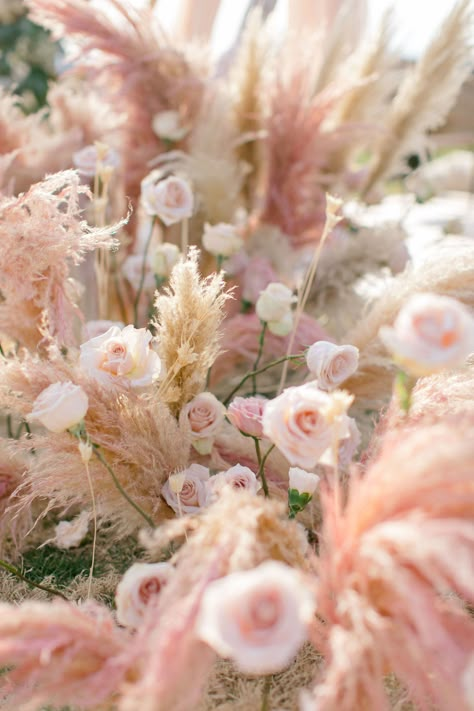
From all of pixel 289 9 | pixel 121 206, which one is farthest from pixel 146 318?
pixel 289 9

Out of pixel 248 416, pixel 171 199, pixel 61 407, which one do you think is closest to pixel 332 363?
pixel 248 416

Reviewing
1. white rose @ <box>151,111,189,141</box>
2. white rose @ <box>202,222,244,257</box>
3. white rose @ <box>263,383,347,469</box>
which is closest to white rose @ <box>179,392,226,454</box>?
white rose @ <box>263,383,347,469</box>

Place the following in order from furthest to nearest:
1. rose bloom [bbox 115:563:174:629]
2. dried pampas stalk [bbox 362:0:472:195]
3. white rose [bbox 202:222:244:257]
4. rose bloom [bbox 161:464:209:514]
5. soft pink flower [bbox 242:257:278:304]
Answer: dried pampas stalk [bbox 362:0:472:195] → soft pink flower [bbox 242:257:278:304] → white rose [bbox 202:222:244:257] → rose bloom [bbox 161:464:209:514] → rose bloom [bbox 115:563:174:629]

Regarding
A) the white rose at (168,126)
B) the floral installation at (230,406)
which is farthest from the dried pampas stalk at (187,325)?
the white rose at (168,126)

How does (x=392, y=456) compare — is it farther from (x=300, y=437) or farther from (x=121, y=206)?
(x=121, y=206)

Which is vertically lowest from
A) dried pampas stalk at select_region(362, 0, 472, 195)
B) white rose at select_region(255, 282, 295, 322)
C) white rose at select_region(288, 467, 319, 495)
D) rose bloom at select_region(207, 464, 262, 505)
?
rose bloom at select_region(207, 464, 262, 505)

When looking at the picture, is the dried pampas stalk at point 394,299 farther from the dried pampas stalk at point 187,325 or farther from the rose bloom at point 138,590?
the rose bloom at point 138,590

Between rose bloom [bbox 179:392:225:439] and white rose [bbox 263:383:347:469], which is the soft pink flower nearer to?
rose bloom [bbox 179:392:225:439]

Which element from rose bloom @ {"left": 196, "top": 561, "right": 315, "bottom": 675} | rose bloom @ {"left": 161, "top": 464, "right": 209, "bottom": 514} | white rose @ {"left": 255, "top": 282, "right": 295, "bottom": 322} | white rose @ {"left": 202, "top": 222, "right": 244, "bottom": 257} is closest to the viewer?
rose bloom @ {"left": 196, "top": 561, "right": 315, "bottom": 675}
